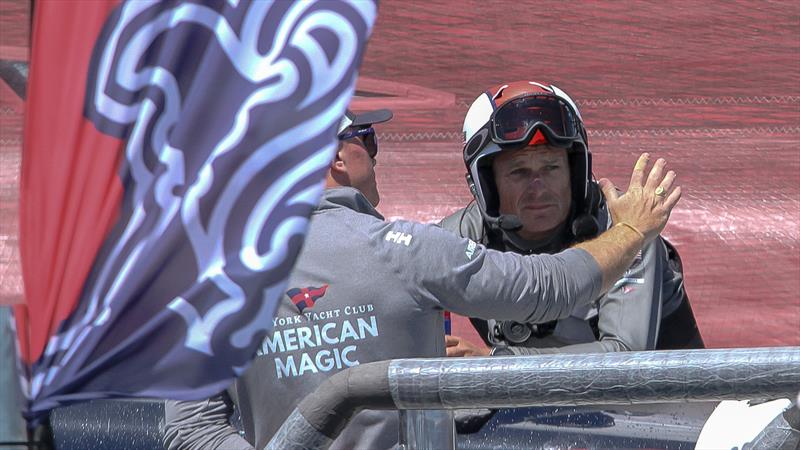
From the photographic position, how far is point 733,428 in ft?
6.12

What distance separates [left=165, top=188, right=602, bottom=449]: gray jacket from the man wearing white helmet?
477 millimetres

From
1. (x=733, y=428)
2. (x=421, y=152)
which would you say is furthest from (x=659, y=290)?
(x=421, y=152)

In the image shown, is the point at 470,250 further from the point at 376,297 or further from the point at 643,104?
the point at 643,104

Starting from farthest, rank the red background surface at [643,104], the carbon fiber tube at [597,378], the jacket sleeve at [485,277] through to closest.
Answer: the red background surface at [643,104] < the jacket sleeve at [485,277] < the carbon fiber tube at [597,378]

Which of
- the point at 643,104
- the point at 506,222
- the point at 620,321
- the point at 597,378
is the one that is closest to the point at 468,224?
the point at 506,222

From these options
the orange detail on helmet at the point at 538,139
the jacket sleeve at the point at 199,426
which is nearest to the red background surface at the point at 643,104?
the orange detail on helmet at the point at 538,139

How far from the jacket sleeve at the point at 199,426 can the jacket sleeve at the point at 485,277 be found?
430mm

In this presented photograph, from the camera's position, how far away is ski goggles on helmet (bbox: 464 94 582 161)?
A: 263cm

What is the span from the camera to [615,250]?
1996 mm

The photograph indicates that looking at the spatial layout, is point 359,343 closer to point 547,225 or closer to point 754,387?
point 547,225

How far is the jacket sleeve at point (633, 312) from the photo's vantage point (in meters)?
2.47

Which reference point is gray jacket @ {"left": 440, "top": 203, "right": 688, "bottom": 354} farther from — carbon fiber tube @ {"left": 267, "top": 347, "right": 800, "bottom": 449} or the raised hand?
carbon fiber tube @ {"left": 267, "top": 347, "right": 800, "bottom": 449}

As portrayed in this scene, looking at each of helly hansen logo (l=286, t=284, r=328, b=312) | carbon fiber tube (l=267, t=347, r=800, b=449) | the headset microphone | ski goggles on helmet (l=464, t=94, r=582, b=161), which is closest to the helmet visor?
ski goggles on helmet (l=464, t=94, r=582, b=161)

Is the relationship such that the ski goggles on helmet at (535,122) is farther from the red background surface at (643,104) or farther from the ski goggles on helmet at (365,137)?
the red background surface at (643,104)
